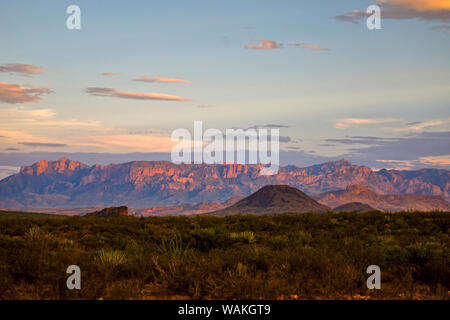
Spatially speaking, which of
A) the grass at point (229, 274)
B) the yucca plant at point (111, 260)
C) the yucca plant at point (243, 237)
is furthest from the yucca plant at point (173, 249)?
the yucca plant at point (243, 237)

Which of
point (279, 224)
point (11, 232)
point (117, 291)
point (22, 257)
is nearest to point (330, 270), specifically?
point (117, 291)

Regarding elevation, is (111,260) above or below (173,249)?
above

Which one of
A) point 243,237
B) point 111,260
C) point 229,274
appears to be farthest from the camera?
point 243,237

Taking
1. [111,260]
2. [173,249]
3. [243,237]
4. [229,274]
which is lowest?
[243,237]

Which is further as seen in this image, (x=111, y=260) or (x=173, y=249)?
(x=173, y=249)

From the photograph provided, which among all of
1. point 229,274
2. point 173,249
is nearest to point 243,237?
point 173,249

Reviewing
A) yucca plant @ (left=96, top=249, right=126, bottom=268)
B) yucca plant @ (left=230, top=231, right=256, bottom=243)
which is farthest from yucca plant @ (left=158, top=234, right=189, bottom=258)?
yucca plant @ (left=230, top=231, right=256, bottom=243)

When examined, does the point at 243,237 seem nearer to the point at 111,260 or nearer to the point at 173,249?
the point at 173,249

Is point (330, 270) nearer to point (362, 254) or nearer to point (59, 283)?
point (362, 254)

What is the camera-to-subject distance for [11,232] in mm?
23688

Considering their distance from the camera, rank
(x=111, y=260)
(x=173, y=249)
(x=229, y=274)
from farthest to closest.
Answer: (x=173, y=249) → (x=111, y=260) → (x=229, y=274)

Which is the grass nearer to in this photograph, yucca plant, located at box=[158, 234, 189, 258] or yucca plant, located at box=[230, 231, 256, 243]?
yucca plant, located at box=[158, 234, 189, 258]
